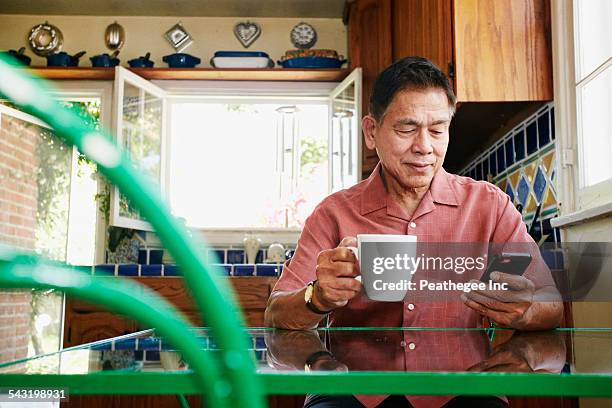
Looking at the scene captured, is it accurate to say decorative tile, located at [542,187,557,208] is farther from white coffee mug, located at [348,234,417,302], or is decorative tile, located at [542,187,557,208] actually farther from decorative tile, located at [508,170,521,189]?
white coffee mug, located at [348,234,417,302]

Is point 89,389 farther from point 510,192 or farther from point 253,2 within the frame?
point 253,2

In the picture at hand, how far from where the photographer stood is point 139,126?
13.1 feet

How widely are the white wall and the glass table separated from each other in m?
3.51

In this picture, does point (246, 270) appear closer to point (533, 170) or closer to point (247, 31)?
point (533, 170)

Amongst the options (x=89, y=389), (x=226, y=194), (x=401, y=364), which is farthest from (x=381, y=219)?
(x=226, y=194)

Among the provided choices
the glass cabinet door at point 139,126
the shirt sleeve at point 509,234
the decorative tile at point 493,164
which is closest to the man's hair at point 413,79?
the shirt sleeve at point 509,234

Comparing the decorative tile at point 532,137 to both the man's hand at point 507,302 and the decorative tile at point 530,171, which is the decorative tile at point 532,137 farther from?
the man's hand at point 507,302

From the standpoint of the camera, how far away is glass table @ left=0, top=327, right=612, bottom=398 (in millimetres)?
532

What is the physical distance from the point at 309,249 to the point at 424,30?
5.61 feet

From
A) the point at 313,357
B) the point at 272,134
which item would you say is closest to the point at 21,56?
the point at 272,134

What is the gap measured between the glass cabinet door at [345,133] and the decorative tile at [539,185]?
1.29 meters

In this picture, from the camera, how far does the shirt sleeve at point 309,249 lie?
149cm

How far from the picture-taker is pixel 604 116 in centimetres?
210

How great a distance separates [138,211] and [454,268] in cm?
126
